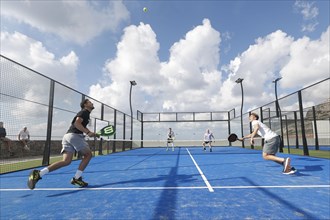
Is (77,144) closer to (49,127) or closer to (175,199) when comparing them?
(175,199)

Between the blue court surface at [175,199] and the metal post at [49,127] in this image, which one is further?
the metal post at [49,127]

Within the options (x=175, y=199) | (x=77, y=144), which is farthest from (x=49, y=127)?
(x=175, y=199)

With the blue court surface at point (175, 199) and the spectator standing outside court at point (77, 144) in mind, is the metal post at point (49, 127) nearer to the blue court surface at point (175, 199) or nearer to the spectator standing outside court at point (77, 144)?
the blue court surface at point (175, 199)

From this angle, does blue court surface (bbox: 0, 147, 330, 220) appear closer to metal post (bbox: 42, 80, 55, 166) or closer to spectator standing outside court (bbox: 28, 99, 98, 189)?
spectator standing outside court (bbox: 28, 99, 98, 189)

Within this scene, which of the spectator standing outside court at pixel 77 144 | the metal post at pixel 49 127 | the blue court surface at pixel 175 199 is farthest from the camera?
the metal post at pixel 49 127

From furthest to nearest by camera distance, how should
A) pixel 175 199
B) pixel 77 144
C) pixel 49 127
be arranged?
1. pixel 49 127
2. pixel 77 144
3. pixel 175 199

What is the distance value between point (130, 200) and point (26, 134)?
666 cm

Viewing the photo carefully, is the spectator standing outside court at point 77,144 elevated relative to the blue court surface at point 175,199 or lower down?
elevated

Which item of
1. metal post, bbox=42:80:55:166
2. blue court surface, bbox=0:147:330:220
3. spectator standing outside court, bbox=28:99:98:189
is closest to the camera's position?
blue court surface, bbox=0:147:330:220

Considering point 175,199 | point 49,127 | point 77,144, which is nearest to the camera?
point 175,199

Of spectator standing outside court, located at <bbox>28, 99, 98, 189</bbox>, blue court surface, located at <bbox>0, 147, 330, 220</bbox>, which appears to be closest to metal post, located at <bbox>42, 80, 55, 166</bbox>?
blue court surface, located at <bbox>0, 147, 330, 220</bbox>

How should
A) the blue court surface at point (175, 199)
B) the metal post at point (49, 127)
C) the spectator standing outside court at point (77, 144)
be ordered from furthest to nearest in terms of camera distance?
the metal post at point (49, 127) < the spectator standing outside court at point (77, 144) < the blue court surface at point (175, 199)

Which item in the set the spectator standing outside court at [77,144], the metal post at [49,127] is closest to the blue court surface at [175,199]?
the spectator standing outside court at [77,144]

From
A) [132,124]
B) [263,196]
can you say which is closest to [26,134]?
[263,196]
